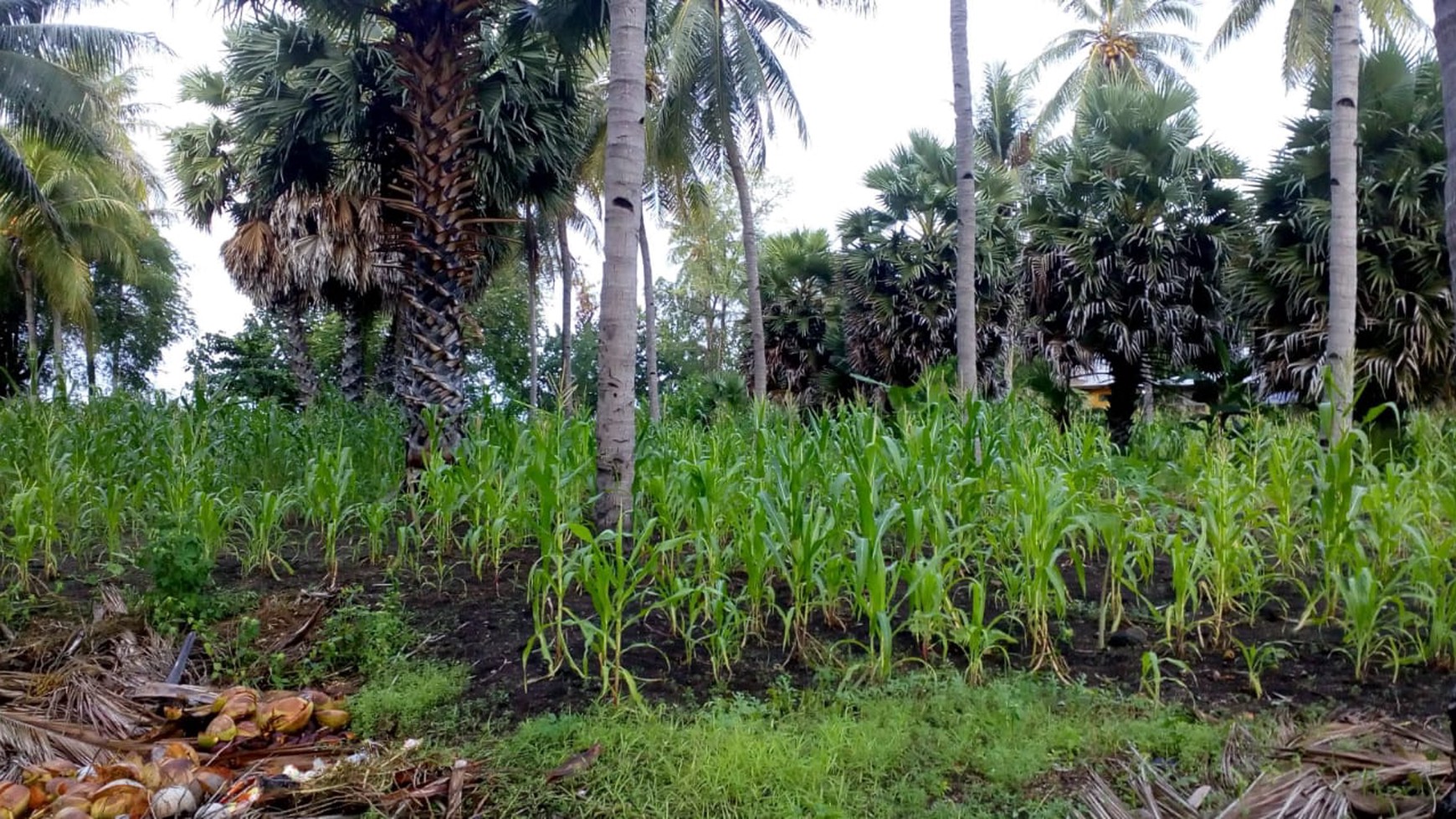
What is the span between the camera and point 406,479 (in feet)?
20.2

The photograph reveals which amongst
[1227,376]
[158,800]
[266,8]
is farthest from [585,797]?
[1227,376]

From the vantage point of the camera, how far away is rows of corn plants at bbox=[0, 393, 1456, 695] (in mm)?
3314

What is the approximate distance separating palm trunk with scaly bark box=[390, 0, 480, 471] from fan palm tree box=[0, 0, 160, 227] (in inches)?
351

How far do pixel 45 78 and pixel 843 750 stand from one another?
586 inches

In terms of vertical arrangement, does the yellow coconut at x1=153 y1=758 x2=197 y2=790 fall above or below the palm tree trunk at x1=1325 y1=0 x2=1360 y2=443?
below

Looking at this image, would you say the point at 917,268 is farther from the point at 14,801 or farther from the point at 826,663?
the point at 14,801

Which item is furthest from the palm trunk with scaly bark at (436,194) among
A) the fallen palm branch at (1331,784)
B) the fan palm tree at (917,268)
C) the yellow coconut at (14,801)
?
the fan palm tree at (917,268)

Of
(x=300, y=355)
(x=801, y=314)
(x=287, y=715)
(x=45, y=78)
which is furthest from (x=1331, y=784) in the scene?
(x=300, y=355)

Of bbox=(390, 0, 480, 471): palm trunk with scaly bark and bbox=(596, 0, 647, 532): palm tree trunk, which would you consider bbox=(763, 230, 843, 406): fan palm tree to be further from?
bbox=(596, 0, 647, 532): palm tree trunk

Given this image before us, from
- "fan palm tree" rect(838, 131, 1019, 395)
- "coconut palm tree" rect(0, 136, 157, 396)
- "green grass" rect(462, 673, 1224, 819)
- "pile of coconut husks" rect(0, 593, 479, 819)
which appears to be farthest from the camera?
"coconut palm tree" rect(0, 136, 157, 396)

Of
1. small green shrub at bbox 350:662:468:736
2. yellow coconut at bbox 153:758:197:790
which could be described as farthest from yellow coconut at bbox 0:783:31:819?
small green shrub at bbox 350:662:468:736

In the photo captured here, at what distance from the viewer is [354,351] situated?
1833 cm

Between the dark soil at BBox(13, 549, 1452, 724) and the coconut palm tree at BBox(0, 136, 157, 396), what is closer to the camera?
the dark soil at BBox(13, 549, 1452, 724)

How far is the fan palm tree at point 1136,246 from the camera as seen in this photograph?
11.0 m
